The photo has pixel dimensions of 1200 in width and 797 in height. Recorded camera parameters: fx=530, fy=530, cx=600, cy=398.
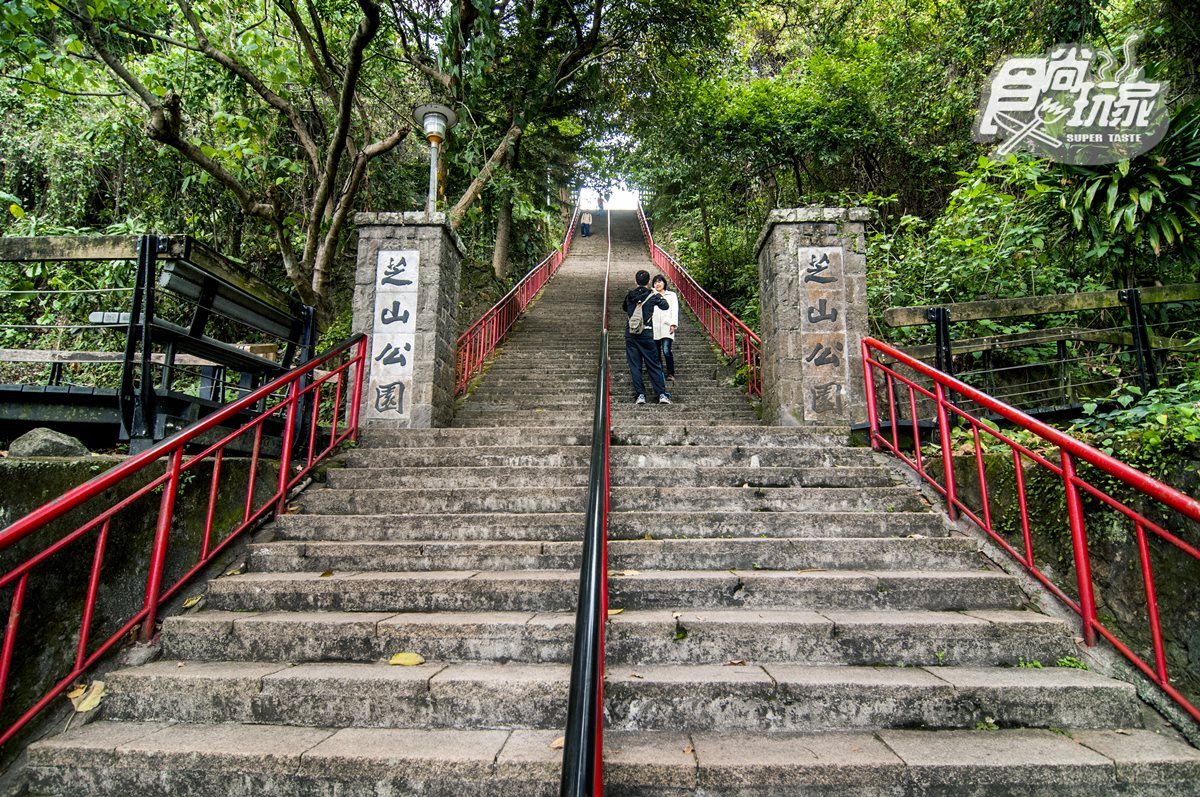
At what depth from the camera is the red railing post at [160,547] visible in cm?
259

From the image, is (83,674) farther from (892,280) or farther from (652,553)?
(892,280)

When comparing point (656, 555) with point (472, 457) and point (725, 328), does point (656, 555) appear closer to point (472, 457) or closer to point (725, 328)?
point (472, 457)

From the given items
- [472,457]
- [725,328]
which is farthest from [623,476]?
[725,328]

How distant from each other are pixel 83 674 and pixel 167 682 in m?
0.41

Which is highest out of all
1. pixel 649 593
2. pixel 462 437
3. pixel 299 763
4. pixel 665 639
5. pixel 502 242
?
pixel 502 242

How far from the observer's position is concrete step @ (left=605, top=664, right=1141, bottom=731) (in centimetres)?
211

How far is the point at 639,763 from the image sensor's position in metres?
1.84

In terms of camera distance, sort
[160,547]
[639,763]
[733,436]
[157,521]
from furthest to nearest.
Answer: [733,436] < [157,521] < [160,547] < [639,763]

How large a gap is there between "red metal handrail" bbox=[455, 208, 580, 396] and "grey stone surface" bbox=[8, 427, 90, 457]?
165 inches

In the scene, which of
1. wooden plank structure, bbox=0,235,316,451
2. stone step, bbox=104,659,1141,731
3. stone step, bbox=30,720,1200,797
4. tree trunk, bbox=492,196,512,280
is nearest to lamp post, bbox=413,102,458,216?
wooden plank structure, bbox=0,235,316,451

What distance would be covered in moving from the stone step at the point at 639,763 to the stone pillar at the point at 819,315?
10.3 feet

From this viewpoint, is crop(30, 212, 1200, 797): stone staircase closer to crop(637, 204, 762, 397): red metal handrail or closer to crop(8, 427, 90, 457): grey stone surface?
crop(8, 427, 90, 457): grey stone surface

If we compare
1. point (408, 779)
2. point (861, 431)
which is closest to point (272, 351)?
point (408, 779)

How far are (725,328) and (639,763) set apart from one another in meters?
7.45
